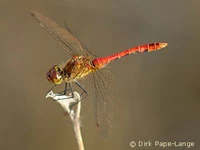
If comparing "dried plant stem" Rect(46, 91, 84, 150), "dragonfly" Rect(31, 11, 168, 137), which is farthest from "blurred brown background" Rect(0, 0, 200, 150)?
"dried plant stem" Rect(46, 91, 84, 150)

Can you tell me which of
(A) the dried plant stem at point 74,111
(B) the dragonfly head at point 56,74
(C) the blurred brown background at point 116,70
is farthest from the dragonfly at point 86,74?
(C) the blurred brown background at point 116,70

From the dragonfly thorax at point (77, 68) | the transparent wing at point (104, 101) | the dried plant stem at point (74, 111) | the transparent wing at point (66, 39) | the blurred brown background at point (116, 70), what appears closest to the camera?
the dried plant stem at point (74, 111)

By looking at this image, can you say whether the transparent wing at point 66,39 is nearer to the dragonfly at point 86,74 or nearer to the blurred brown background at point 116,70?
the dragonfly at point 86,74

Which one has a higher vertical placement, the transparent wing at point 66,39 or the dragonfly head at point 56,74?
the transparent wing at point 66,39

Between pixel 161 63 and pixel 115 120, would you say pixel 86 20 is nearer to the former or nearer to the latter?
pixel 161 63

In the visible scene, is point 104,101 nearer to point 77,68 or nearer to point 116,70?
point 77,68

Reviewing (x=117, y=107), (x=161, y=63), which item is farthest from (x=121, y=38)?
(x=117, y=107)
